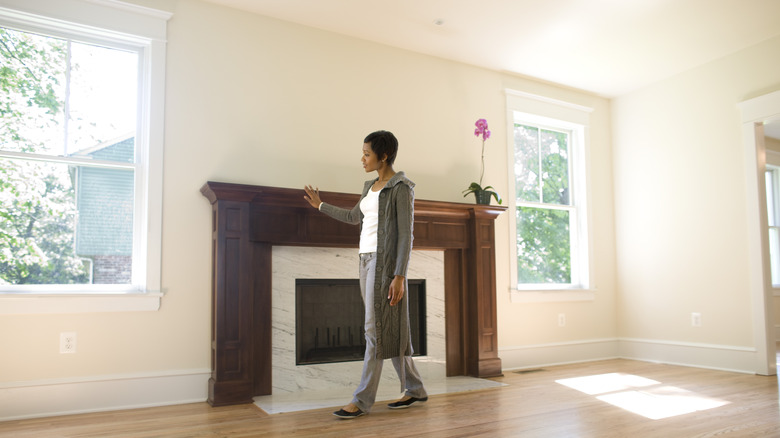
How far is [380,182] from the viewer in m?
2.91

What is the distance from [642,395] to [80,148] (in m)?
3.61

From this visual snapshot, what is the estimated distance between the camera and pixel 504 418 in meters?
2.82

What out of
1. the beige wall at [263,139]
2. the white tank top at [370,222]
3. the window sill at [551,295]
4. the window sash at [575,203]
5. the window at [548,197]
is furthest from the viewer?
the window sash at [575,203]

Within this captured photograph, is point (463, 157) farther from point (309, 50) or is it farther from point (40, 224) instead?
point (40, 224)

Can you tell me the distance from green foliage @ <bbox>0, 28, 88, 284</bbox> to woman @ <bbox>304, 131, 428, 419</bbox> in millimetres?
1632

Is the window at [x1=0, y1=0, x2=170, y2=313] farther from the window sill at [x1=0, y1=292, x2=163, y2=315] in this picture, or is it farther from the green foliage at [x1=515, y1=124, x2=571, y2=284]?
the green foliage at [x1=515, y1=124, x2=571, y2=284]

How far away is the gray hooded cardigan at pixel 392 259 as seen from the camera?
2.72 meters

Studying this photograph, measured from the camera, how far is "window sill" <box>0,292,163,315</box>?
286 centimetres

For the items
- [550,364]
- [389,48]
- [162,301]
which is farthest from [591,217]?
[162,301]

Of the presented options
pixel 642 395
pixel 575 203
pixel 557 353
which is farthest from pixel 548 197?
pixel 642 395

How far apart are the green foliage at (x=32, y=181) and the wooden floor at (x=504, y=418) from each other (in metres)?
0.79

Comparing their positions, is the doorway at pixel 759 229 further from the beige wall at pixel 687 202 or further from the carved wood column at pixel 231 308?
the carved wood column at pixel 231 308

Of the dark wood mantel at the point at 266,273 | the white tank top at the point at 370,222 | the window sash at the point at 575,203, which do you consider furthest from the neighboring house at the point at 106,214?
the window sash at the point at 575,203

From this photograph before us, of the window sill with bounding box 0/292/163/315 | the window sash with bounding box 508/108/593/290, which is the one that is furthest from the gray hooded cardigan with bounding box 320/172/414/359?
the window sash with bounding box 508/108/593/290
